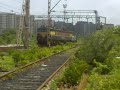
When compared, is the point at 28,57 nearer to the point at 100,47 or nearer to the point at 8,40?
the point at 100,47

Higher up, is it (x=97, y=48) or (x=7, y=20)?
(x=7, y=20)

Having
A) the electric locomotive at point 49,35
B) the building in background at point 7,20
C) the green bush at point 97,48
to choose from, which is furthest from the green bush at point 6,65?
the building in background at point 7,20

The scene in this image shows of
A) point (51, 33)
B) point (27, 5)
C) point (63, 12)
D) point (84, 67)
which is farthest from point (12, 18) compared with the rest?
point (84, 67)

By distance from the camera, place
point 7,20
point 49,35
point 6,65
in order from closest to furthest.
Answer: point 6,65, point 49,35, point 7,20

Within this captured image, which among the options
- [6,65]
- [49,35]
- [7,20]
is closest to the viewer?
[6,65]


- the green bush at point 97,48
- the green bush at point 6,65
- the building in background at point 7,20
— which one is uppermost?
the building in background at point 7,20

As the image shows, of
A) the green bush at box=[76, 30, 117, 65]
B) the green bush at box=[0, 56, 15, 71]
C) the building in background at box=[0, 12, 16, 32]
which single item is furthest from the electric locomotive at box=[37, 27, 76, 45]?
the building in background at box=[0, 12, 16, 32]

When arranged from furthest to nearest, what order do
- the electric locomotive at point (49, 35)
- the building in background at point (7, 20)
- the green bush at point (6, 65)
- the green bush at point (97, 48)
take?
1. the building in background at point (7, 20)
2. the electric locomotive at point (49, 35)
3. the green bush at point (97, 48)
4. the green bush at point (6, 65)

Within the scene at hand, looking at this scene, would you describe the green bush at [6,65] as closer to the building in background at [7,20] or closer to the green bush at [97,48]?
the green bush at [97,48]

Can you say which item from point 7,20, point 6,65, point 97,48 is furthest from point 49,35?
point 7,20

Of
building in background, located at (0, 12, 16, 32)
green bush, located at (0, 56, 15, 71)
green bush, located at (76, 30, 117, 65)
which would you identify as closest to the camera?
green bush, located at (0, 56, 15, 71)

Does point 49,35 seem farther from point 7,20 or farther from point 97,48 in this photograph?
point 7,20

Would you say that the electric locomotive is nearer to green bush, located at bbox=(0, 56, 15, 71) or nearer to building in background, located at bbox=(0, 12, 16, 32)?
green bush, located at bbox=(0, 56, 15, 71)

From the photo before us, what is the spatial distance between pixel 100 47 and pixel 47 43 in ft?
94.1
